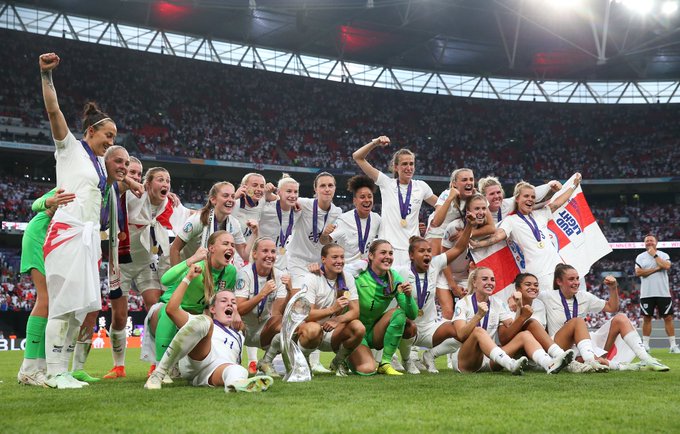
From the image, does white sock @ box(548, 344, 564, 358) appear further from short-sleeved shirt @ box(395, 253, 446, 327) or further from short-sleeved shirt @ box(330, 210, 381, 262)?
short-sleeved shirt @ box(330, 210, 381, 262)

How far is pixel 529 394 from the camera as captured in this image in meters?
4.54

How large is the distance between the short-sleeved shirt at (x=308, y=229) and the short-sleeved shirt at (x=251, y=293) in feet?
2.93

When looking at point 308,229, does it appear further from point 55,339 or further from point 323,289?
point 55,339

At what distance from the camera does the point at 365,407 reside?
12.9 ft

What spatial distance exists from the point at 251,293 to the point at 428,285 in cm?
175

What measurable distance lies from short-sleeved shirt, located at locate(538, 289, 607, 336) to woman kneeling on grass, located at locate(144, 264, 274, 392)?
3178 millimetres

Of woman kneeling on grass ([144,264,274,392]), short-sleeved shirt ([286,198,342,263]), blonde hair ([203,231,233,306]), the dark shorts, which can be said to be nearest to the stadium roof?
the dark shorts

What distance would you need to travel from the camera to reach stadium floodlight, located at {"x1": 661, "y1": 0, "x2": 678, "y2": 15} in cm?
2823

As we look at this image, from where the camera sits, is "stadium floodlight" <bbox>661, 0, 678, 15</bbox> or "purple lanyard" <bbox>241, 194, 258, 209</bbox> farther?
"stadium floodlight" <bbox>661, 0, 678, 15</bbox>

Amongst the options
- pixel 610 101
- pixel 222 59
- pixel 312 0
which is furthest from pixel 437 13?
pixel 610 101

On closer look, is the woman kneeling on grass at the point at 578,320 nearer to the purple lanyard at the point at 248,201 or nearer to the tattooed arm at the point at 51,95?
the purple lanyard at the point at 248,201

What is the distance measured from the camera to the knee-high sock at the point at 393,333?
21.0ft

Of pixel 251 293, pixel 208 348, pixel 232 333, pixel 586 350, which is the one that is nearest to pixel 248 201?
pixel 251 293

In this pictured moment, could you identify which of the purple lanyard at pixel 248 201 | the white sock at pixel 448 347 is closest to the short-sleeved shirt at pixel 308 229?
the purple lanyard at pixel 248 201
